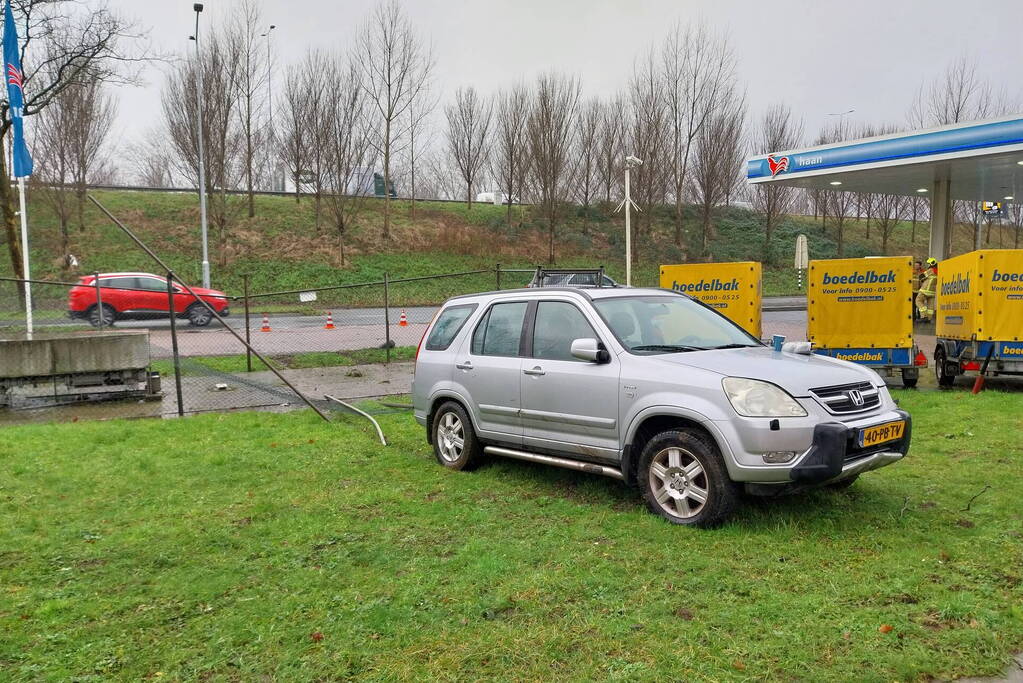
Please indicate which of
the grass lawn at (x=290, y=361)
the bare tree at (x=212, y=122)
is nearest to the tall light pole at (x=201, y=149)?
the bare tree at (x=212, y=122)

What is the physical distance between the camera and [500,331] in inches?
261

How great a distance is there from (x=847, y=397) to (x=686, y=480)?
1.18 metres

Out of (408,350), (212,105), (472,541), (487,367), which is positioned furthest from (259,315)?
(472,541)

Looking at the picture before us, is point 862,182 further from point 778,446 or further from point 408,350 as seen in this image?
point 778,446

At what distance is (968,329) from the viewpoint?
11.0 m

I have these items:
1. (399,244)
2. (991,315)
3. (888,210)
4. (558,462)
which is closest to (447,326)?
(558,462)

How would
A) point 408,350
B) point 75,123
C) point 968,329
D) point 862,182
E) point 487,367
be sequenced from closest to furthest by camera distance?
point 487,367
point 968,329
point 408,350
point 862,182
point 75,123

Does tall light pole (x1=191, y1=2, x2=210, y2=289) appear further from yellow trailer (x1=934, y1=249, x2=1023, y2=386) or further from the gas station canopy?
yellow trailer (x1=934, y1=249, x2=1023, y2=386)

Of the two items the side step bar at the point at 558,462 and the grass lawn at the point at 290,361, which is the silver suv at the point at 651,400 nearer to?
the side step bar at the point at 558,462

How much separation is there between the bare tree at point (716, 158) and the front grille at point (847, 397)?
40900mm

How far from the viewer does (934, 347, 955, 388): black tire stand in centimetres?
1149

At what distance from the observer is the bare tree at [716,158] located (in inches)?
1692

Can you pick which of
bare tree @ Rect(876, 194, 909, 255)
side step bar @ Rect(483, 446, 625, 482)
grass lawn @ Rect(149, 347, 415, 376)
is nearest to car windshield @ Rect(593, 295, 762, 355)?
side step bar @ Rect(483, 446, 625, 482)

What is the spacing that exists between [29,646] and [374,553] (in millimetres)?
1859
